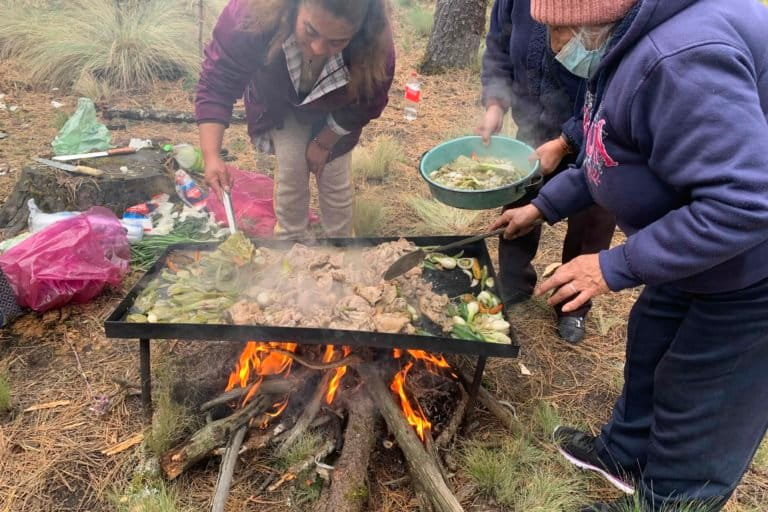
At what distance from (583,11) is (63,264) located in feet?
10.8

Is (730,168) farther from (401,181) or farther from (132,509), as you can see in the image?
(401,181)

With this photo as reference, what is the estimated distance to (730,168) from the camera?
57.5 inches

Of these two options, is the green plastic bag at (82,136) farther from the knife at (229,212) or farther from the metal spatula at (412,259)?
the metal spatula at (412,259)

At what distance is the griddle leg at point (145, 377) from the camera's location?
2.60 m

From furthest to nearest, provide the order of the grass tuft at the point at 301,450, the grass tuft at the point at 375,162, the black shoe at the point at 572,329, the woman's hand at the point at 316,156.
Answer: the grass tuft at the point at 375,162
the black shoe at the point at 572,329
the woman's hand at the point at 316,156
the grass tuft at the point at 301,450

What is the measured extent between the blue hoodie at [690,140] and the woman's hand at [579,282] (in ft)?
0.12

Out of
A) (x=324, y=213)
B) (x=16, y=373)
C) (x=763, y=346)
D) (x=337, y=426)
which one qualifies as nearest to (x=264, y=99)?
(x=324, y=213)

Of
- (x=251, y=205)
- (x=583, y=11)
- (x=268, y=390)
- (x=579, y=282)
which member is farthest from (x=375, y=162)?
(x=583, y=11)

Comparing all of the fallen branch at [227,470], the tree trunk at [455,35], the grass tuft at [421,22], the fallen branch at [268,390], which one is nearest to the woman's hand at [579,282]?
the fallen branch at [268,390]

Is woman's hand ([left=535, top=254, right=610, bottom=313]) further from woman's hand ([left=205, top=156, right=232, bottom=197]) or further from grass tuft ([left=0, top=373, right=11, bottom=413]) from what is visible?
grass tuft ([left=0, top=373, right=11, bottom=413])

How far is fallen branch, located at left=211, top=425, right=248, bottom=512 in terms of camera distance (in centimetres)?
237

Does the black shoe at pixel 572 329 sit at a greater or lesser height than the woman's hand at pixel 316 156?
lesser

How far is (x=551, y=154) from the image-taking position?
2.95 meters

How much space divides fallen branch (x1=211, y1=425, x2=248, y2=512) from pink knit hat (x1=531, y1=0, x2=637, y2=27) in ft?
7.22
